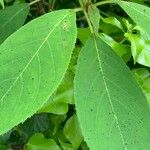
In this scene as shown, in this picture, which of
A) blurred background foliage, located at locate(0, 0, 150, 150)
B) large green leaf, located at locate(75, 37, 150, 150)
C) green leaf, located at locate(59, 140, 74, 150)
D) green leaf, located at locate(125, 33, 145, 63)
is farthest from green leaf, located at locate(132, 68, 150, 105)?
large green leaf, located at locate(75, 37, 150, 150)

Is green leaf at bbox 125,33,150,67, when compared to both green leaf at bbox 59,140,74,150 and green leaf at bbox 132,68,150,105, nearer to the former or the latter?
green leaf at bbox 132,68,150,105

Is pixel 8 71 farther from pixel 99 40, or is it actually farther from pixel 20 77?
pixel 99 40

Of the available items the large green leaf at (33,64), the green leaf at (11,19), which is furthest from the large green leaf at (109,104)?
the green leaf at (11,19)

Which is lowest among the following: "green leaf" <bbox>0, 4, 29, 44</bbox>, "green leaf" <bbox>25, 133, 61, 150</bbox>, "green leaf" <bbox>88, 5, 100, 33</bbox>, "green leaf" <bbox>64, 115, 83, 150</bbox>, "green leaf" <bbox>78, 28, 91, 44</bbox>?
"green leaf" <bbox>25, 133, 61, 150</bbox>

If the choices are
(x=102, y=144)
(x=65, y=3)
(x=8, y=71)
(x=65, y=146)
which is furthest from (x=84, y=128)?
(x=65, y=3)

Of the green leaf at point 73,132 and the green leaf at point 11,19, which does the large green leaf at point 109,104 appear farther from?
the green leaf at point 73,132
